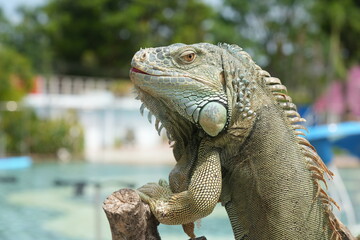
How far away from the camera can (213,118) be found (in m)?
2.07

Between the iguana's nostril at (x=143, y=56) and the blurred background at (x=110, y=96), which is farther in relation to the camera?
the blurred background at (x=110, y=96)

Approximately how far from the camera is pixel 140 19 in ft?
129

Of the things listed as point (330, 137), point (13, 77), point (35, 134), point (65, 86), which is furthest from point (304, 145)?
point (65, 86)

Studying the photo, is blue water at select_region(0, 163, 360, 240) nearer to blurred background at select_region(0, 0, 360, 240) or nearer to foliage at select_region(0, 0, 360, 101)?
blurred background at select_region(0, 0, 360, 240)

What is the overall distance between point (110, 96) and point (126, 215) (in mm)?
25462

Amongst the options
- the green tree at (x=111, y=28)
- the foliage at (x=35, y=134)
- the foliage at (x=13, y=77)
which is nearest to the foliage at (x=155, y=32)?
the green tree at (x=111, y=28)

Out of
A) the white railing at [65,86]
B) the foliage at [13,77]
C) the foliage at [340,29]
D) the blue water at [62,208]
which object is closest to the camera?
the blue water at [62,208]

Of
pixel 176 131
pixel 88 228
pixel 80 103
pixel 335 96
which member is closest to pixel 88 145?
pixel 80 103

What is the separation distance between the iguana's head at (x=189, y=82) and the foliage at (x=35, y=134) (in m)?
20.8

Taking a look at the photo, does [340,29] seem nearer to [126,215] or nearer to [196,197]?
[196,197]

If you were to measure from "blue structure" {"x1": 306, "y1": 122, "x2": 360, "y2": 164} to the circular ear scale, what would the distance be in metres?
5.23

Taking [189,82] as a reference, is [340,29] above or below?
above

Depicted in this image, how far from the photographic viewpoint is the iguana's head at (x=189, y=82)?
2104 mm

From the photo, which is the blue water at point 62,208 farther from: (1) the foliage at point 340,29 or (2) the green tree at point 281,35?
(2) the green tree at point 281,35
